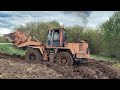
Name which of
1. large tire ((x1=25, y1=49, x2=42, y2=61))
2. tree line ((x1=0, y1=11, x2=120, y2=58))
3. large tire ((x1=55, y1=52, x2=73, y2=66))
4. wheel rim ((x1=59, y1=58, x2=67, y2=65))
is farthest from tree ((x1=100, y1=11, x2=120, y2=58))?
large tire ((x1=25, y1=49, x2=42, y2=61))

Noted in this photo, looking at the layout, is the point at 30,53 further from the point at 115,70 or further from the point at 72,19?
the point at 115,70

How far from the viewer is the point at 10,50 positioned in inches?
442

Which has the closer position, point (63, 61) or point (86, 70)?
point (86, 70)

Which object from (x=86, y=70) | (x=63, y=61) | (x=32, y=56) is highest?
(x=32, y=56)

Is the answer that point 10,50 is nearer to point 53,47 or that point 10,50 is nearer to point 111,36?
point 53,47

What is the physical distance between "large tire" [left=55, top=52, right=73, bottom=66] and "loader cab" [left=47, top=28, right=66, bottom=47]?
282mm

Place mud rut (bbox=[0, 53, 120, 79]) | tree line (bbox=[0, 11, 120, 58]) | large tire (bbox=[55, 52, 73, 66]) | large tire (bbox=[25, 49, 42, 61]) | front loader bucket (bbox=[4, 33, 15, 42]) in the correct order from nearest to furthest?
mud rut (bbox=[0, 53, 120, 79]) → tree line (bbox=[0, 11, 120, 58]) → front loader bucket (bbox=[4, 33, 15, 42]) → large tire (bbox=[55, 52, 73, 66]) → large tire (bbox=[25, 49, 42, 61])

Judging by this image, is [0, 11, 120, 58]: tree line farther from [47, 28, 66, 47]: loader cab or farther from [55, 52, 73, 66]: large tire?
[55, 52, 73, 66]: large tire

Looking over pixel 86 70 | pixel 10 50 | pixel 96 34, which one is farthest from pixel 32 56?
pixel 96 34

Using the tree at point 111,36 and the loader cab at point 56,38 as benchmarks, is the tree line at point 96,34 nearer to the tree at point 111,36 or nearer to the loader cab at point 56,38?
the tree at point 111,36

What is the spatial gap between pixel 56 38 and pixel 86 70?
1.24 meters

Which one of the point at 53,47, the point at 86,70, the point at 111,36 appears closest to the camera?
the point at 86,70

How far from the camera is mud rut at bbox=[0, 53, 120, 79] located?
10.5 metres

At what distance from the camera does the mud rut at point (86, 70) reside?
10.5 meters
